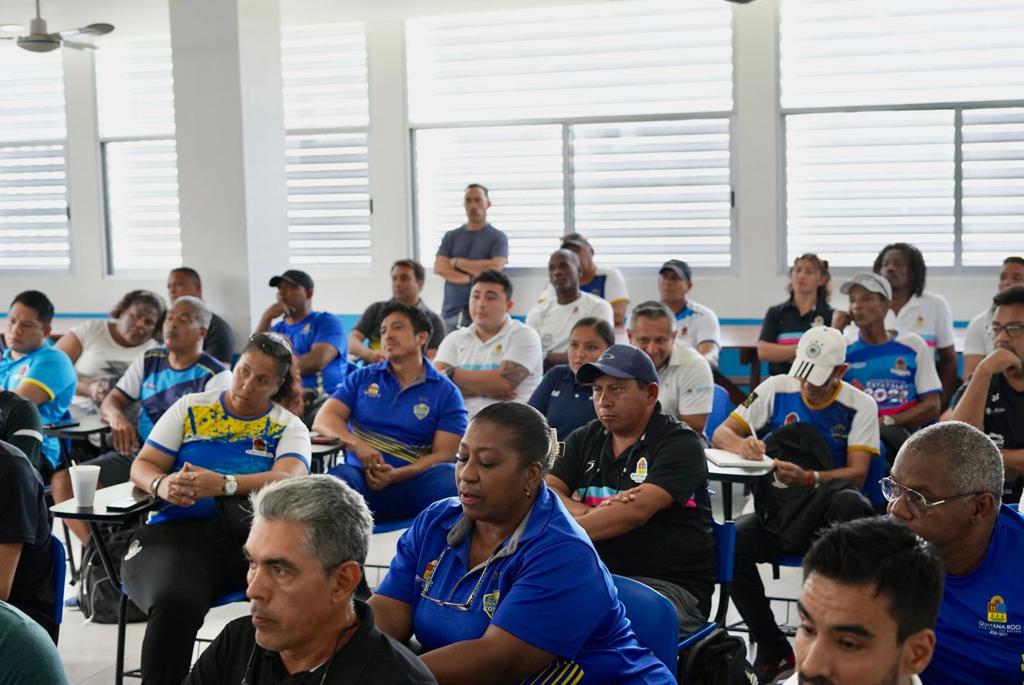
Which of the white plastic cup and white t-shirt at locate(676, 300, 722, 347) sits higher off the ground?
white t-shirt at locate(676, 300, 722, 347)

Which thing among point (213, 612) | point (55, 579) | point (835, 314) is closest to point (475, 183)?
point (835, 314)

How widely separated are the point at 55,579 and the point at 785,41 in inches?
264

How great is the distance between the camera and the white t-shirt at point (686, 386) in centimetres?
453

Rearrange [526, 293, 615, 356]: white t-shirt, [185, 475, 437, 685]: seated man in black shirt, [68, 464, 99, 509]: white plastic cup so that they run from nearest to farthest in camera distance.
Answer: [185, 475, 437, 685]: seated man in black shirt → [68, 464, 99, 509]: white plastic cup → [526, 293, 615, 356]: white t-shirt

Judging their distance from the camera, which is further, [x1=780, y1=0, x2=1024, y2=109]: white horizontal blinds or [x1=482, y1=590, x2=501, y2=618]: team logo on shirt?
[x1=780, y1=0, x2=1024, y2=109]: white horizontal blinds

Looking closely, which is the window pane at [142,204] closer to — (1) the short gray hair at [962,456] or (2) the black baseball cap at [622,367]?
(2) the black baseball cap at [622,367]

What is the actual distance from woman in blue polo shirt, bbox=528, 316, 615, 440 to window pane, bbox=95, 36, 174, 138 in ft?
20.7

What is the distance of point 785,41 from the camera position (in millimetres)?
7938

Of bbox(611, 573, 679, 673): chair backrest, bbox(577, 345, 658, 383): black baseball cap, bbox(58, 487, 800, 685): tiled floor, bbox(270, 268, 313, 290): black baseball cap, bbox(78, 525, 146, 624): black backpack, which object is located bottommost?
bbox(58, 487, 800, 685): tiled floor

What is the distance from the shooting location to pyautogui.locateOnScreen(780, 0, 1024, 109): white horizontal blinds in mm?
7543

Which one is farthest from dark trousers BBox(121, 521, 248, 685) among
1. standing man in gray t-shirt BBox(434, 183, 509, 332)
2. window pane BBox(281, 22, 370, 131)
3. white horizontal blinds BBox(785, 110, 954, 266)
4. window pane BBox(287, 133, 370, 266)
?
window pane BBox(281, 22, 370, 131)

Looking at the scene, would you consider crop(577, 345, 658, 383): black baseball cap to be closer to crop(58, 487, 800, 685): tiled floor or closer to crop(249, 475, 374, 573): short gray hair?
crop(58, 487, 800, 685): tiled floor

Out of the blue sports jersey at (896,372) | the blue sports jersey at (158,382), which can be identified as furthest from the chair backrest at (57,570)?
the blue sports jersey at (896,372)

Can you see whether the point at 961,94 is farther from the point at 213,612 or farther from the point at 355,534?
the point at 355,534
